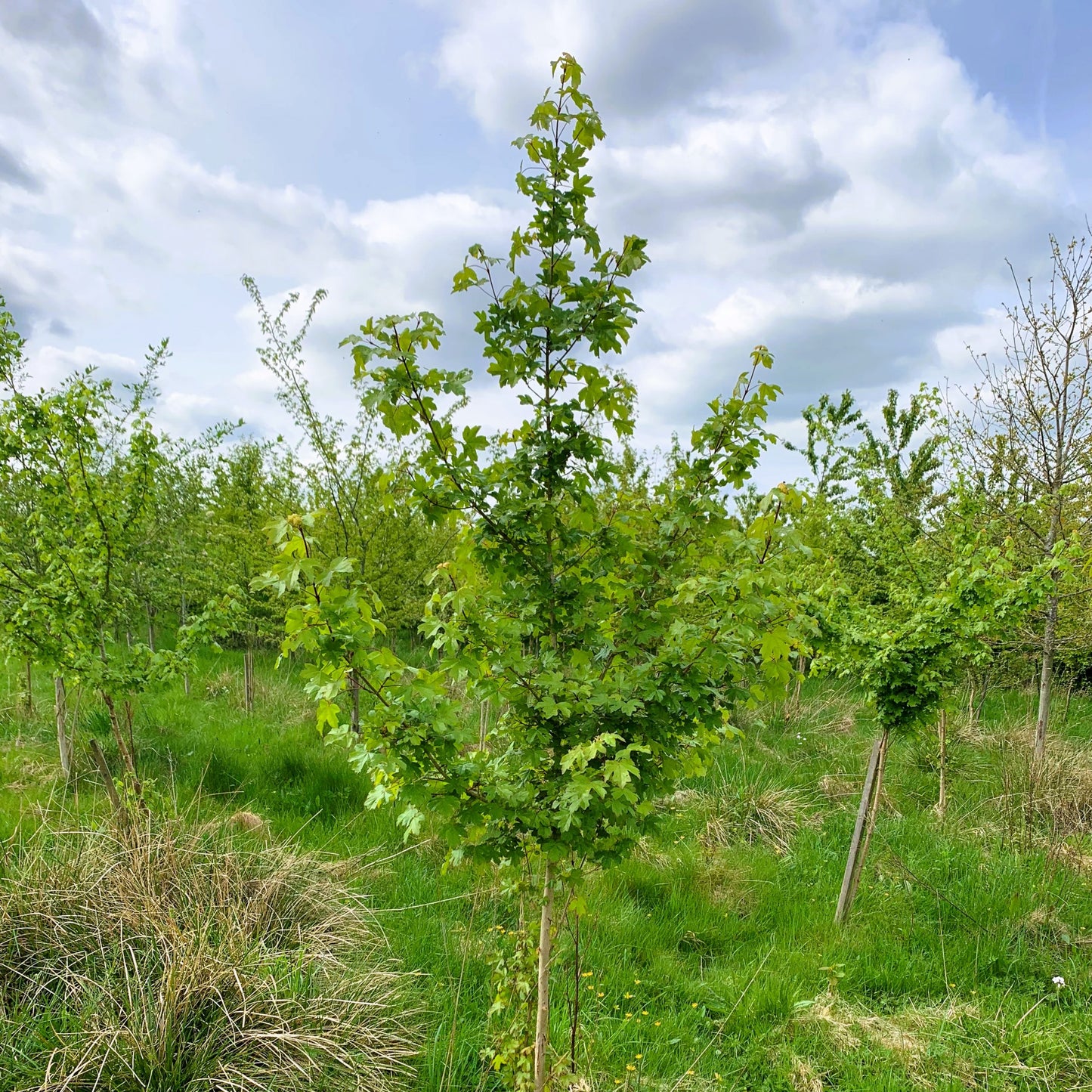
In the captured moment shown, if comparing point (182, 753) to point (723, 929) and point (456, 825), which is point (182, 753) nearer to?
point (723, 929)

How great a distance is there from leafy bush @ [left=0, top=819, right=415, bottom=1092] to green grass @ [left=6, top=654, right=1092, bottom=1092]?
0.36 meters

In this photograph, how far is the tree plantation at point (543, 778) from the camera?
214cm

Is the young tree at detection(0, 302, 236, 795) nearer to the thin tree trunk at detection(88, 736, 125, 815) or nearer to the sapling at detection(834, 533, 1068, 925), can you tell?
the thin tree trunk at detection(88, 736, 125, 815)

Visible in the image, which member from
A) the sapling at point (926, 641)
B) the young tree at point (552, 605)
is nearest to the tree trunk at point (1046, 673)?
the sapling at point (926, 641)

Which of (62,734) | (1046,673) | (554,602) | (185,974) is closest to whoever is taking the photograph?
(554,602)

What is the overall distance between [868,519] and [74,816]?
29.2 feet

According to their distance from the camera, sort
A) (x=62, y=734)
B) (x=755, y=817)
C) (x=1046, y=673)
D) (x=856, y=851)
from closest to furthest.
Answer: (x=856, y=851) → (x=62, y=734) → (x=755, y=817) → (x=1046, y=673)

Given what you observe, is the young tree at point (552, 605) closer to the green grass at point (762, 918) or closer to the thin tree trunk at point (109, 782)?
the green grass at point (762, 918)

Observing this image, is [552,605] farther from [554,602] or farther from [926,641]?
[926,641]

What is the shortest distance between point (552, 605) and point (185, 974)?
→ 2.57 meters

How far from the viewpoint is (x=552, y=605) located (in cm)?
235

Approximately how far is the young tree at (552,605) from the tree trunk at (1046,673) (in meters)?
6.53

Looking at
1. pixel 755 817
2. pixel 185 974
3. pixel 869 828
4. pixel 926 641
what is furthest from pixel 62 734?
pixel 926 641

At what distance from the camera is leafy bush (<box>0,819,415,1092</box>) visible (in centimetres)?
278
